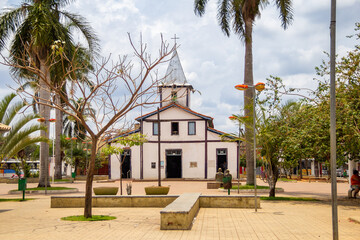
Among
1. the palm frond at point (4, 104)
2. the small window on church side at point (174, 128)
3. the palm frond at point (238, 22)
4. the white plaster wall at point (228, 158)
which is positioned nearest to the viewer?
the palm frond at point (4, 104)

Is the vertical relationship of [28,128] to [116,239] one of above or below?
above

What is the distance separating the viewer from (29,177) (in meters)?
40.2

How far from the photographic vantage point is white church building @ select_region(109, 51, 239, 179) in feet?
149

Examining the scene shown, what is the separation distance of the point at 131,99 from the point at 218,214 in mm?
4723

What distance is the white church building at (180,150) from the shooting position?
149 ft

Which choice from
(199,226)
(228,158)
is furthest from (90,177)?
(228,158)

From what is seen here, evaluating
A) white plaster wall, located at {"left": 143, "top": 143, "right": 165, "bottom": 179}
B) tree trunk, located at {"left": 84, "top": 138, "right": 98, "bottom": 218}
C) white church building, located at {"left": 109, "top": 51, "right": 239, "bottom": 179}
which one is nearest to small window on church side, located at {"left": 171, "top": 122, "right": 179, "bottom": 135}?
white church building, located at {"left": 109, "top": 51, "right": 239, "bottom": 179}

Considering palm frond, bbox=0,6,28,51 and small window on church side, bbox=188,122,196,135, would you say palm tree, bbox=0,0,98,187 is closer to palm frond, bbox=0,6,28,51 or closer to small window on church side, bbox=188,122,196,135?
palm frond, bbox=0,6,28,51

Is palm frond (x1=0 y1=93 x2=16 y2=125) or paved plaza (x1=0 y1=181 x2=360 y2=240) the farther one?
palm frond (x1=0 y1=93 x2=16 y2=125)

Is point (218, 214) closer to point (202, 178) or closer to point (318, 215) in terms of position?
point (318, 215)

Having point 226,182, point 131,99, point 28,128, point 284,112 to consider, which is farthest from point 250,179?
point 131,99

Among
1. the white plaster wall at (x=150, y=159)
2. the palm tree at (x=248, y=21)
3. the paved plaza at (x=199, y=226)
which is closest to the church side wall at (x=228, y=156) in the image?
the white plaster wall at (x=150, y=159)

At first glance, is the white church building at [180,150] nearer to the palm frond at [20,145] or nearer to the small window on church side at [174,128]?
the small window on church side at [174,128]

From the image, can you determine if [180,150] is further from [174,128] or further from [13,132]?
[13,132]
